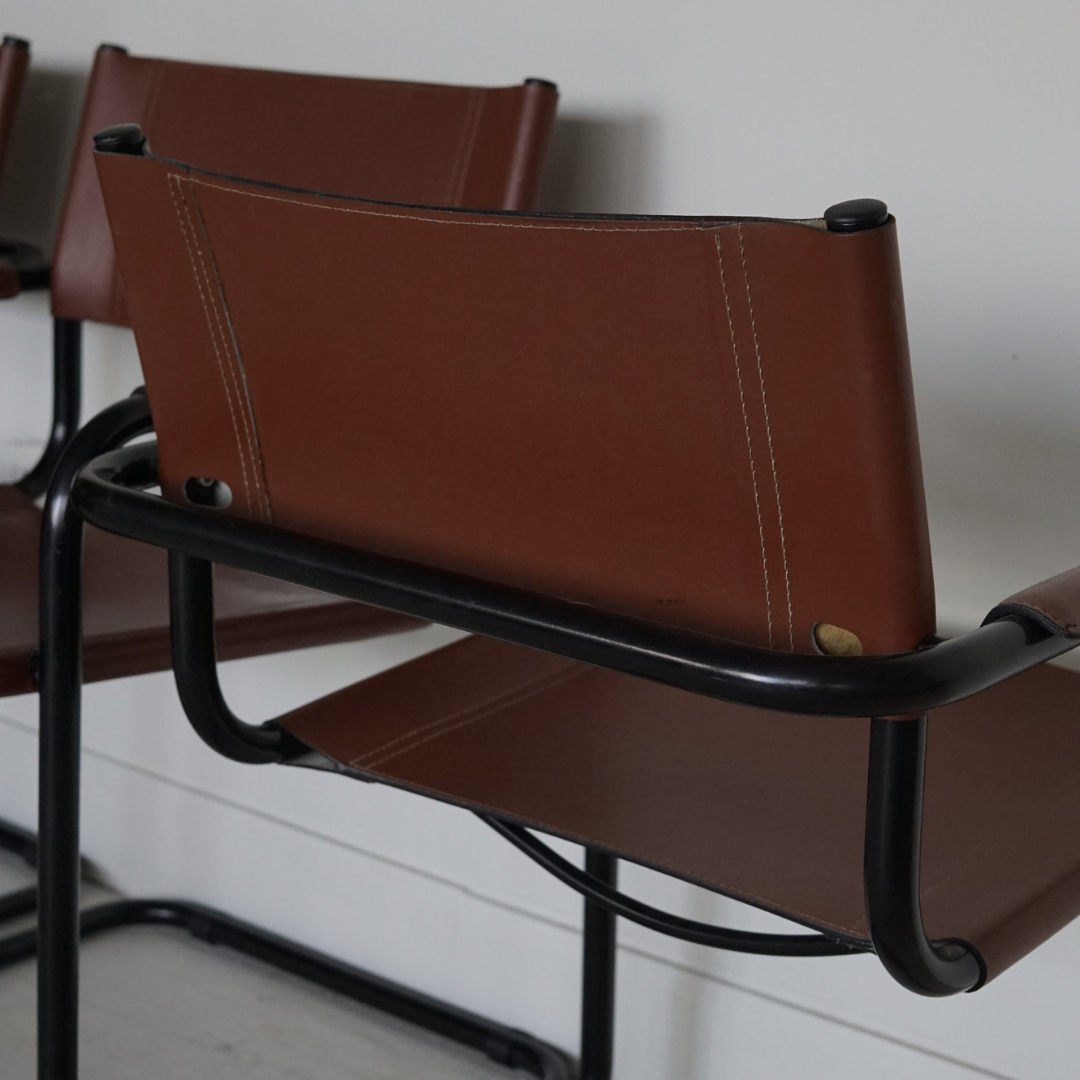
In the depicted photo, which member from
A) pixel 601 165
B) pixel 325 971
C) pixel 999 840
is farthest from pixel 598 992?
pixel 601 165

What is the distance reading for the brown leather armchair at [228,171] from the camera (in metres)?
1.08

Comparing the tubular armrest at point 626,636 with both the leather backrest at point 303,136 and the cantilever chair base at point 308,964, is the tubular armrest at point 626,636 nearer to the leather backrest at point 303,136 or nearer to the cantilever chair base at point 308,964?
the leather backrest at point 303,136

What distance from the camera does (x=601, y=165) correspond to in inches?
51.7

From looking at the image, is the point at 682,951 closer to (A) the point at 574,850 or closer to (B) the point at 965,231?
(A) the point at 574,850

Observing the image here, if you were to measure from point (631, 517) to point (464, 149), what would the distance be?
0.67 meters

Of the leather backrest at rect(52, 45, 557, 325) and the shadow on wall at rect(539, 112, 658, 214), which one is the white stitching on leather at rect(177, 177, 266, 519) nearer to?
the leather backrest at rect(52, 45, 557, 325)

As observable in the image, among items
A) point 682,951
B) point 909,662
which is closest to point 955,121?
point 909,662

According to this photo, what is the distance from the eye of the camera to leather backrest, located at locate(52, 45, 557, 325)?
1.20 m

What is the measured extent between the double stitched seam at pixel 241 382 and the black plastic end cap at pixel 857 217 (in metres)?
0.34

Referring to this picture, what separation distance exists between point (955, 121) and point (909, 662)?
0.67 meters

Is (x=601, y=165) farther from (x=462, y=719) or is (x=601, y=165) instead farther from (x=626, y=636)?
(x=626, y=636)

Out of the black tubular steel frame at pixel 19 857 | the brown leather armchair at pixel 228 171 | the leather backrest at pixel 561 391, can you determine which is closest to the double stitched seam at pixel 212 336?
the leather backrest at pixel 561 391

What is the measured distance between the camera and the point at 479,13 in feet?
4.41

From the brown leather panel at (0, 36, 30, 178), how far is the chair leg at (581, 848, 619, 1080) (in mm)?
936
